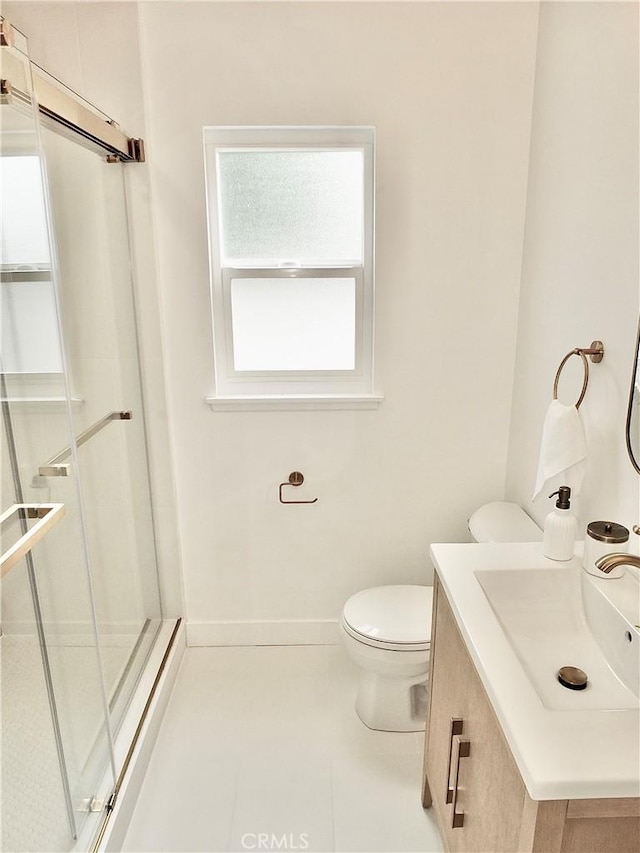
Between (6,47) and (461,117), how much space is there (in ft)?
4.76

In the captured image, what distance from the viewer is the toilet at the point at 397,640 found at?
203 cm

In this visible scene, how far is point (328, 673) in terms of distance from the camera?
2494 mm

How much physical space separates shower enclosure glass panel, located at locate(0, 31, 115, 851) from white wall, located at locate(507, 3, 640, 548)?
142cm

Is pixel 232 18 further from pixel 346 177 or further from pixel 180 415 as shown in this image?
pixel 180 415

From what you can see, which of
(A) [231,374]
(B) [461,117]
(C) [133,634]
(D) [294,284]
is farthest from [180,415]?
(B) [461,117]

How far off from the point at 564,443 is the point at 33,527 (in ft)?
4.38

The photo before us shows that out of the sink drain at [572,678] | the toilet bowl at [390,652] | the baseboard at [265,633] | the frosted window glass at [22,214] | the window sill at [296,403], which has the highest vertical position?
the frosted window glass at [22,214]

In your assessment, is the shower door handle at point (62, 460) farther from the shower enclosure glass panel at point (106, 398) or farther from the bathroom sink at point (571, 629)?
the bathroom sink at point (571, 629)

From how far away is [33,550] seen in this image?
4.77 feet

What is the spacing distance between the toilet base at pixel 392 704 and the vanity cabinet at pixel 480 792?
0.32 m

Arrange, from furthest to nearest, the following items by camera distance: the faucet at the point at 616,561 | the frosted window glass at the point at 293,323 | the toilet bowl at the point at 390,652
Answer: the frosted window glass at the point at 293,323 → the toilet bowl at the point at 390,652 → the faucet at the point at 616,561

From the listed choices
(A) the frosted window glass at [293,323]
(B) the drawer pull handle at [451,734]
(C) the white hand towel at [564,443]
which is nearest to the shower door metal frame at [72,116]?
(A) the frosted window glass at [293,323]

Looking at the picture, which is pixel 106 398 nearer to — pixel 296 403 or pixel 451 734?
pixel 296 403

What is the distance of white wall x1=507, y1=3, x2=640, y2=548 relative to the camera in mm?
1533
